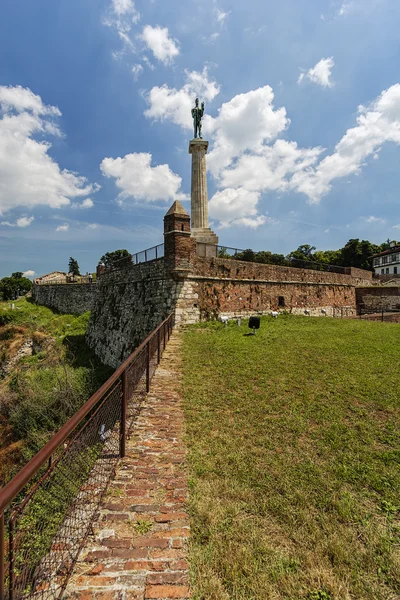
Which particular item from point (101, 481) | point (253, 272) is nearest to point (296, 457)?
point (101, 481)

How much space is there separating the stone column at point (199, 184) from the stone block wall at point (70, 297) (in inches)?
479

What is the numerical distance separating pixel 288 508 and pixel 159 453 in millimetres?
1619

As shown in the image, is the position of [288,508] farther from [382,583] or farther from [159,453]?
[159,453]

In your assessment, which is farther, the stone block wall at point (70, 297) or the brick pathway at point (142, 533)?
the stone block wall at point (70, 297)

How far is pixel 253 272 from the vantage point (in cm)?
1502

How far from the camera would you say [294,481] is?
122 inches

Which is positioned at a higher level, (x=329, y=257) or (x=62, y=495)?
(x=329, y=257)

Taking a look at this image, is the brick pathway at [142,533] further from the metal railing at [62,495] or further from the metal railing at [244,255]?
the metal railing at [244,255]

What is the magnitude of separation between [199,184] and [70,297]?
22091mm

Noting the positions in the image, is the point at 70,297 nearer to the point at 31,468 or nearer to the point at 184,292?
the point at 184,292

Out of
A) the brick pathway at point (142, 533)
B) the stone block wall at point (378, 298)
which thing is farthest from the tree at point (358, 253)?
the brick pathway at point (142, 533)

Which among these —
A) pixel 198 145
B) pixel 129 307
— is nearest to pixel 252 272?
pixel 129 307

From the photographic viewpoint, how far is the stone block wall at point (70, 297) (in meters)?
28.8

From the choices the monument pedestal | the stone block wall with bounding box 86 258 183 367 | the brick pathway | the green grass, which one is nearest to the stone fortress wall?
the stone block wall with bounding box 86 258 183 367
